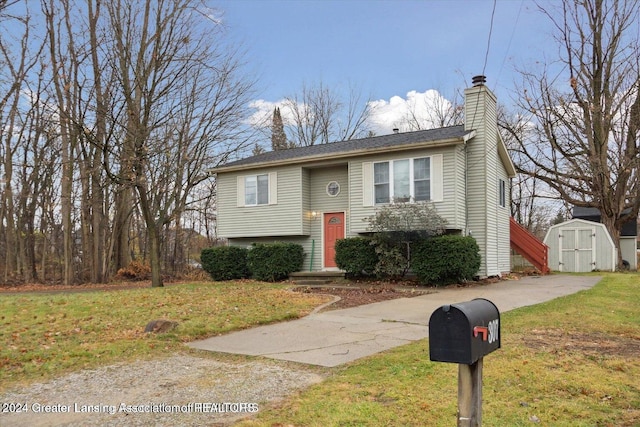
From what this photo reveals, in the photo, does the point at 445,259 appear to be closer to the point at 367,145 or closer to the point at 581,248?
the point at 367,145

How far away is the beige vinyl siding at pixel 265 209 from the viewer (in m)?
17.5

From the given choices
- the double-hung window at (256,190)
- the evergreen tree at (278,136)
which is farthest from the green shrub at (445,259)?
the evergreen tree at (278,136)

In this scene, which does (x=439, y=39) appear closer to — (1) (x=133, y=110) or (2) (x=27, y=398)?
(1) (x=133, y=110)

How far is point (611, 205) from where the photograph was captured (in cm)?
2150

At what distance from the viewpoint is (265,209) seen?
18.2 meters

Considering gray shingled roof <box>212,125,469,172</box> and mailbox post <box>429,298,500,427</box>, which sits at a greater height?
gray shingled roof <box>212,125,469,172</box>

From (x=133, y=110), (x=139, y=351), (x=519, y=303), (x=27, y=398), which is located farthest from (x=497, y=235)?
(x=27, y=398)

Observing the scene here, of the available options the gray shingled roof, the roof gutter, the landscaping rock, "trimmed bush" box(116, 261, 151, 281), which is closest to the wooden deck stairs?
the gray shingled roof

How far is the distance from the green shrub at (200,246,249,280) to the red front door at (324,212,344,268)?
10.4ft

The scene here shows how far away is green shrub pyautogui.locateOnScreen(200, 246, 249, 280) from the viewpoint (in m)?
18.1

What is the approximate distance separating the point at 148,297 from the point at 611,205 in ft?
66.6

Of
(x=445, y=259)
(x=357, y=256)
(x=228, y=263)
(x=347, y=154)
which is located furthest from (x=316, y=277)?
(x=445, y=259)

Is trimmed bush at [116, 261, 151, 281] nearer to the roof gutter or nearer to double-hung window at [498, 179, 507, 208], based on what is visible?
the roof gutter

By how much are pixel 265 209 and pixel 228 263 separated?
8.17ft
